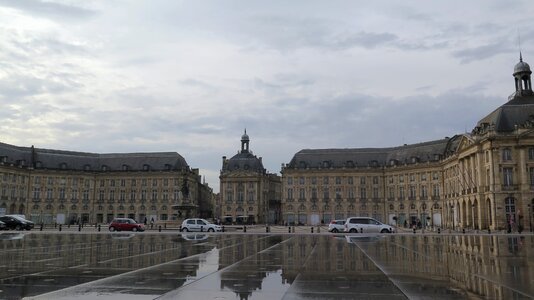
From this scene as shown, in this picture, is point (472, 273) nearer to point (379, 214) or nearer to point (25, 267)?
point (25, 267)

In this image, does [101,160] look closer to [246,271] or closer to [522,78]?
[522,78]

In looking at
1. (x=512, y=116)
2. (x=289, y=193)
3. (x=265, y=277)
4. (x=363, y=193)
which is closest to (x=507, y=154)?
(x=512, y=116)

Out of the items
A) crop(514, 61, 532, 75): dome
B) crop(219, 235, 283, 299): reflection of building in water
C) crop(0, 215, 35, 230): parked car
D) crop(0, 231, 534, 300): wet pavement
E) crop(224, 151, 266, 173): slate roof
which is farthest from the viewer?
crop(224, 151, 266, 173): slate roof

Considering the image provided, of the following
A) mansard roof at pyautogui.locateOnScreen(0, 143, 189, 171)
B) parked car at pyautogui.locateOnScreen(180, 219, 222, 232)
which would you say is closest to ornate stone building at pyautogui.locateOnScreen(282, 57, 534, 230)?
mansard roof at pyautogui.locateOnScreen(0, 143, 189, 171)

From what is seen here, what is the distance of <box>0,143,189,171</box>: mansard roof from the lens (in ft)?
363

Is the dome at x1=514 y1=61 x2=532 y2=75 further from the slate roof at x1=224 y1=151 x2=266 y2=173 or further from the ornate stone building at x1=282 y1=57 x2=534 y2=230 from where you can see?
the slate roof at x1=224 y1=151 x2=266 y2=173

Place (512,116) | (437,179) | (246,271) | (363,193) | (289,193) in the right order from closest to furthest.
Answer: (246,271) < (512,116) < (437,179) < (363,193) < (289,193)

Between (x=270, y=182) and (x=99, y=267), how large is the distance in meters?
117

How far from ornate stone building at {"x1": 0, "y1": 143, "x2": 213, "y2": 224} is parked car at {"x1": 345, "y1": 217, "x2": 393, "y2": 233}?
62737 millimetres

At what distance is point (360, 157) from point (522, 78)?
139 ft

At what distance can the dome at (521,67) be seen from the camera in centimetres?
7600

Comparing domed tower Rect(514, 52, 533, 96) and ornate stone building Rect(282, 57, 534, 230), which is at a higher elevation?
domed tower Rect(514, 52, 533, 96)

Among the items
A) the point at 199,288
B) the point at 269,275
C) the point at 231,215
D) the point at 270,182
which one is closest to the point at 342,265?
the point at 269,275

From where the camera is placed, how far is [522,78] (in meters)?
77.1
